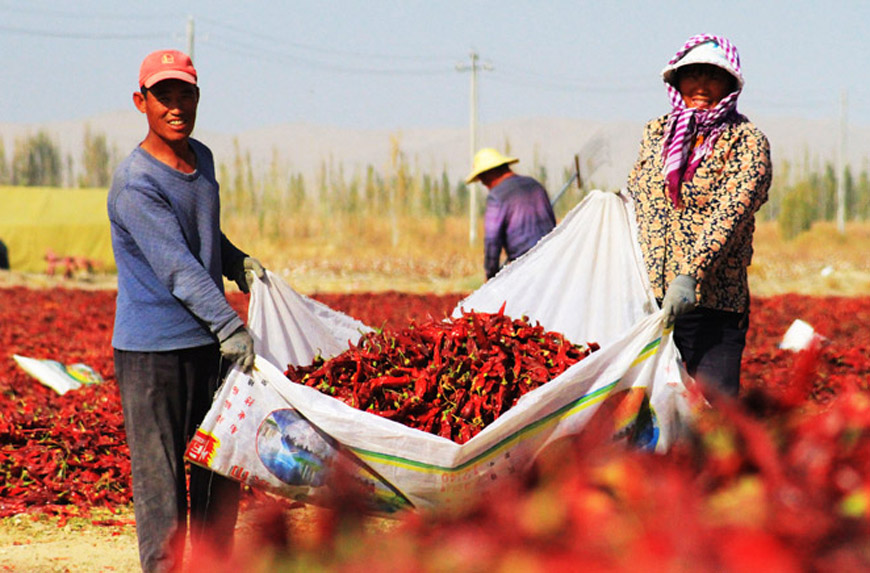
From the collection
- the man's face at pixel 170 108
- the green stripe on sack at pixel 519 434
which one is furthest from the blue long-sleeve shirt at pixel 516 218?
the green stripe on sack at pixel 519 434

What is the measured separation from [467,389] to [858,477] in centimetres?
220

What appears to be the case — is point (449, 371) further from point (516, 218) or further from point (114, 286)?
point (114, 286)

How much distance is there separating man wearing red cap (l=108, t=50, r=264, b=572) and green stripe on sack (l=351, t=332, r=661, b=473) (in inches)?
25.3

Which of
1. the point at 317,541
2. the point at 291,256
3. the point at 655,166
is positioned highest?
the point at 655,166

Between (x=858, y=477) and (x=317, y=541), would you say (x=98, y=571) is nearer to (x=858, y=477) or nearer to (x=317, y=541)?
(x=317, y=541)

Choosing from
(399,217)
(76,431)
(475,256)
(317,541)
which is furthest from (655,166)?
(399,217)

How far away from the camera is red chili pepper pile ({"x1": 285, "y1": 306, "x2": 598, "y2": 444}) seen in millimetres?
3312

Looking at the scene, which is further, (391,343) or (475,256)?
(475,256)

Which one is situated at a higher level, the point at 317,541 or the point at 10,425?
the point at 317,541

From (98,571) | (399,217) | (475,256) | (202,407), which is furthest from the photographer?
(399,217)

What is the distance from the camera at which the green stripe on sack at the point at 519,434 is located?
290cm

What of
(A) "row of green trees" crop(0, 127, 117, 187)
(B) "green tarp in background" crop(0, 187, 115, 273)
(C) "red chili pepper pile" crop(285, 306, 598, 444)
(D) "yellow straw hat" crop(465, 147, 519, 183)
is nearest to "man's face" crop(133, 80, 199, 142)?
(C) "red chili pepper pile" crop(285, 306, 598, 444)

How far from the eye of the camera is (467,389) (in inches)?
134

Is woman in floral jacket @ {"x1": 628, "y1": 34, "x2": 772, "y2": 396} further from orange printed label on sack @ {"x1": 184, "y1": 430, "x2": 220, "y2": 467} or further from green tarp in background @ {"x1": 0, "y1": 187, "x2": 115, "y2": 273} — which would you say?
green tarp in background @ {"x1": 0, "y1": 187, "x2": 115, "y2": 273}
